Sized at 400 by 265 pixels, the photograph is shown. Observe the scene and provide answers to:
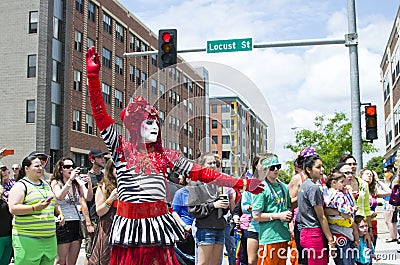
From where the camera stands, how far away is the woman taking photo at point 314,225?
6.00 meters

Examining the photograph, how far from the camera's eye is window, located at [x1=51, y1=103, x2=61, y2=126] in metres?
29.6

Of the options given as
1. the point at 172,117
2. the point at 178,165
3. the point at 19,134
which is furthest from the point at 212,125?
the point at 19,134

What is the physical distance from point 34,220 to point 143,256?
255cm

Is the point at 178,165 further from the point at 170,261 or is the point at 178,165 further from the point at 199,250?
the point at 199,250

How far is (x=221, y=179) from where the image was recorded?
4.05 meters

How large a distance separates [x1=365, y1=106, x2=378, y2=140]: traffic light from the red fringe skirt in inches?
336

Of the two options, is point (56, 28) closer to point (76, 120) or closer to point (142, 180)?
point (76, 120)

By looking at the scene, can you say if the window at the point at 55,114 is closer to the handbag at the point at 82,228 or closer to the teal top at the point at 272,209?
the handbag at the point at 82,228

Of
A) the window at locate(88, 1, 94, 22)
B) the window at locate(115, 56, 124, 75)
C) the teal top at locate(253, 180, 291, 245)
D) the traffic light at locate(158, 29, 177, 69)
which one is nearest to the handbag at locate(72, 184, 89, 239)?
the teal top at locate(253, 180, 291, 245)

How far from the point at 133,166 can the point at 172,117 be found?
53cm

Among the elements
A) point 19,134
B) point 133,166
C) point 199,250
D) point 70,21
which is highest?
point 70,21

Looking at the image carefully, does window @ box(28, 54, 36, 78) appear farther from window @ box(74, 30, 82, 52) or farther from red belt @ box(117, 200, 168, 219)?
red belt @ box(117, 200, 168, 219)

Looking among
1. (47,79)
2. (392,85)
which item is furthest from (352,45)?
(392,85)

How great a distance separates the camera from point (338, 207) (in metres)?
6.11
